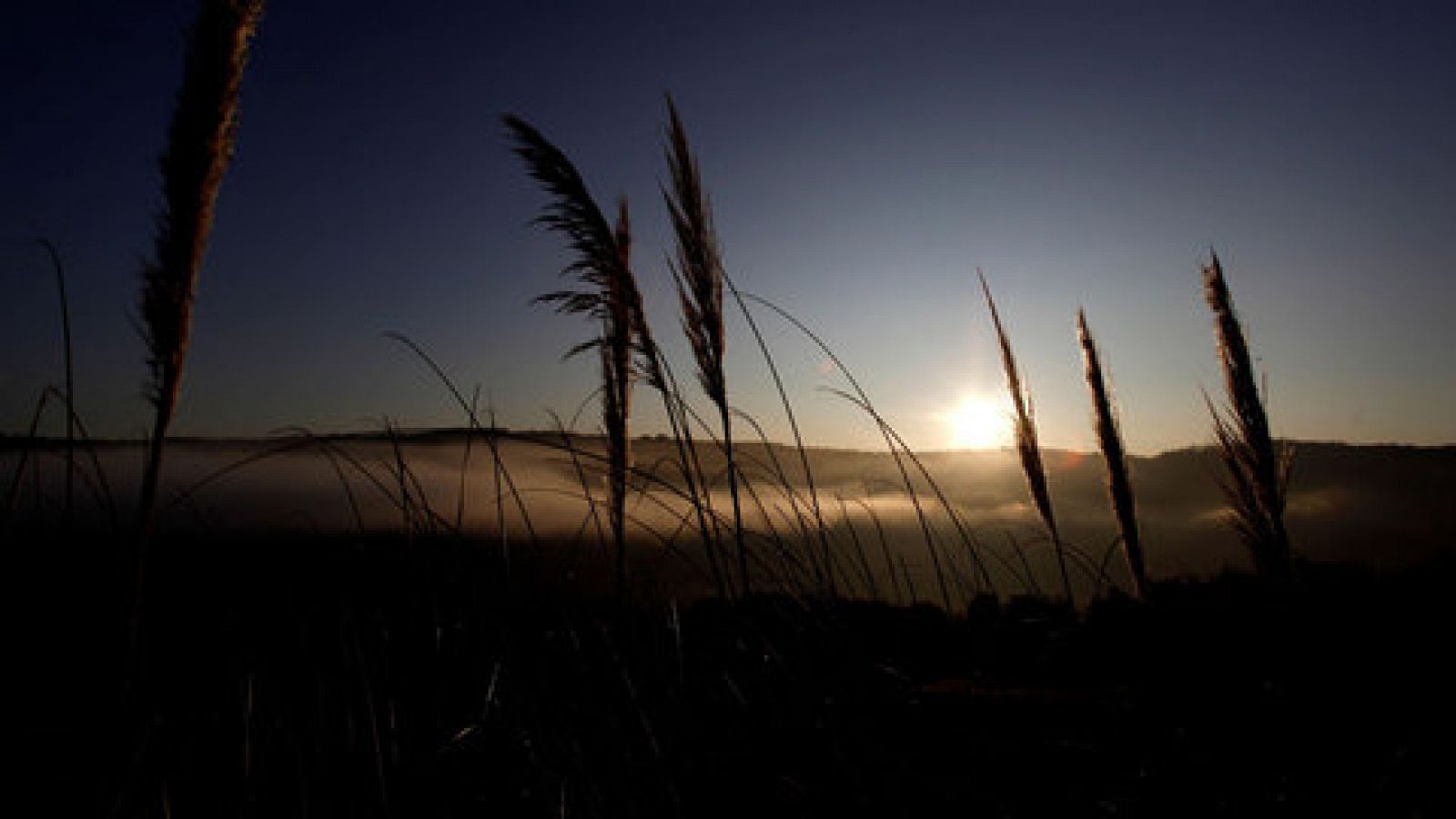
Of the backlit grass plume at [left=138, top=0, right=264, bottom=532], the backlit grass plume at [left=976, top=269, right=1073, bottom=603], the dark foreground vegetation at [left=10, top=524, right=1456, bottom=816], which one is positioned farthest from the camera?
the backlit grass plume at [left=976, top=269, right=1073, bottom=603]

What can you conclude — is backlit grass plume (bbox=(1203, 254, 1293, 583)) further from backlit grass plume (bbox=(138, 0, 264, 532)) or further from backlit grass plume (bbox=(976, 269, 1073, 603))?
backlit grass plume (bbox=(138, 0, 264, 532))

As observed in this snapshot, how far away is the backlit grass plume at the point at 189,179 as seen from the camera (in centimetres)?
172

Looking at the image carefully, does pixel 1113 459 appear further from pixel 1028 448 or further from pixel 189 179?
pixel 189 179

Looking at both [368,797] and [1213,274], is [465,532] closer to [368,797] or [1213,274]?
[368,797]

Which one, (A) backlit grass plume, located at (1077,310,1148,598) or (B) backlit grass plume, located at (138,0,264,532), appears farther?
(A) backlit grass plume, located at (1077,310,1148,598)

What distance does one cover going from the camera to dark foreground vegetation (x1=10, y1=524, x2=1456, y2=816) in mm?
1176

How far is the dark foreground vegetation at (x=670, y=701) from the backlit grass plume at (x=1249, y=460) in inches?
50.6

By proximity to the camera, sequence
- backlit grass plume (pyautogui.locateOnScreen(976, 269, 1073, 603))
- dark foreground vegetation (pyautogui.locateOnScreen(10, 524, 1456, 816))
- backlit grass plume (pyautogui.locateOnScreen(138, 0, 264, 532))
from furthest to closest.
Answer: backlit grass plume (pyautogui.locateOnScreen(976, 269, 1073, 603)) → backlit grass plume (pyautogui.locateOnScreen(138, 0, 264, 532)) → dark foreground vegetation (pyautogui.locateOnScreen(10, 524, 1456, 816))

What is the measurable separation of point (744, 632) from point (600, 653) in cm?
56

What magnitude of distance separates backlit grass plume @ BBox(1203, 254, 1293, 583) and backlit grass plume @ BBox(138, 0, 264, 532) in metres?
4.83

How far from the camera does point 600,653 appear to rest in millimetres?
2215

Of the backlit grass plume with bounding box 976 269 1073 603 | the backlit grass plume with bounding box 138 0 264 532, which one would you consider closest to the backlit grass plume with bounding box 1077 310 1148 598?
the backlit grass plume with bounding box 976 269 1073 603

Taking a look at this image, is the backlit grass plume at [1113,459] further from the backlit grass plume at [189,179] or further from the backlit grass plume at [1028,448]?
the backlit grass plume at [189,179]

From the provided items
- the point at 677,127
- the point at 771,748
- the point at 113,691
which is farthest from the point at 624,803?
the point at 677,127
